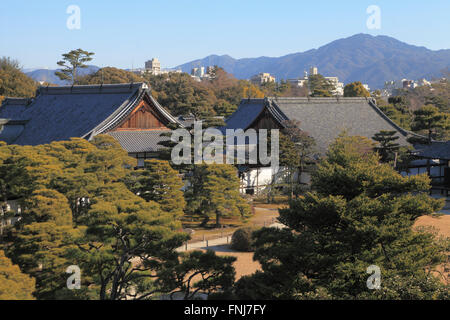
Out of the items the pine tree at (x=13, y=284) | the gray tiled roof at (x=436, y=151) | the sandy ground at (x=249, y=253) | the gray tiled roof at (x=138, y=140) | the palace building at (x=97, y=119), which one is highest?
the palace building at (x=97, y=119)

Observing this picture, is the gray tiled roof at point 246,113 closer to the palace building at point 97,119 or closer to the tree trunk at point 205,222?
the palace building at point 97,119

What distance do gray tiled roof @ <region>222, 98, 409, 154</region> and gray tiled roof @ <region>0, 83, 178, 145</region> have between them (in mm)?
8816

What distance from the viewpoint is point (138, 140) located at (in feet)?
90.6

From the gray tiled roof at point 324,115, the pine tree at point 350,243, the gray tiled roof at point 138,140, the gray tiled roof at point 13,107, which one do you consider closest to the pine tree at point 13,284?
the pine tree at point 350,243

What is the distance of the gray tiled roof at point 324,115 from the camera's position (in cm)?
3475

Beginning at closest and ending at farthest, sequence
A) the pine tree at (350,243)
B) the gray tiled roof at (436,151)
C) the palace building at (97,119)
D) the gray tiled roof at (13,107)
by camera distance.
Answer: the pine tree at (350,243) < the palace building at (97,119) < the gray tiled roof at (436,151) < the gray tiled roof at (13,107)

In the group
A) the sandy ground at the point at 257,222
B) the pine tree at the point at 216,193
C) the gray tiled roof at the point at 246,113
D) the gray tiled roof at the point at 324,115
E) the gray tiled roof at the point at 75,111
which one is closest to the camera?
the sandy ground at the point at 257,222

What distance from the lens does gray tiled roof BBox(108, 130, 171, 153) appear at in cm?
2686

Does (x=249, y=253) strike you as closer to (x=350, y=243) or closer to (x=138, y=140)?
(x=350, y=243)

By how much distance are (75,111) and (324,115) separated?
18.3 m

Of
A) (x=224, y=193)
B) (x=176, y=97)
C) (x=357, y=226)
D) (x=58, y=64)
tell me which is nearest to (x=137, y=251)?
(x=357, y=226)

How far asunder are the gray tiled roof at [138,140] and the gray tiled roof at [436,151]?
16399 millimetres
